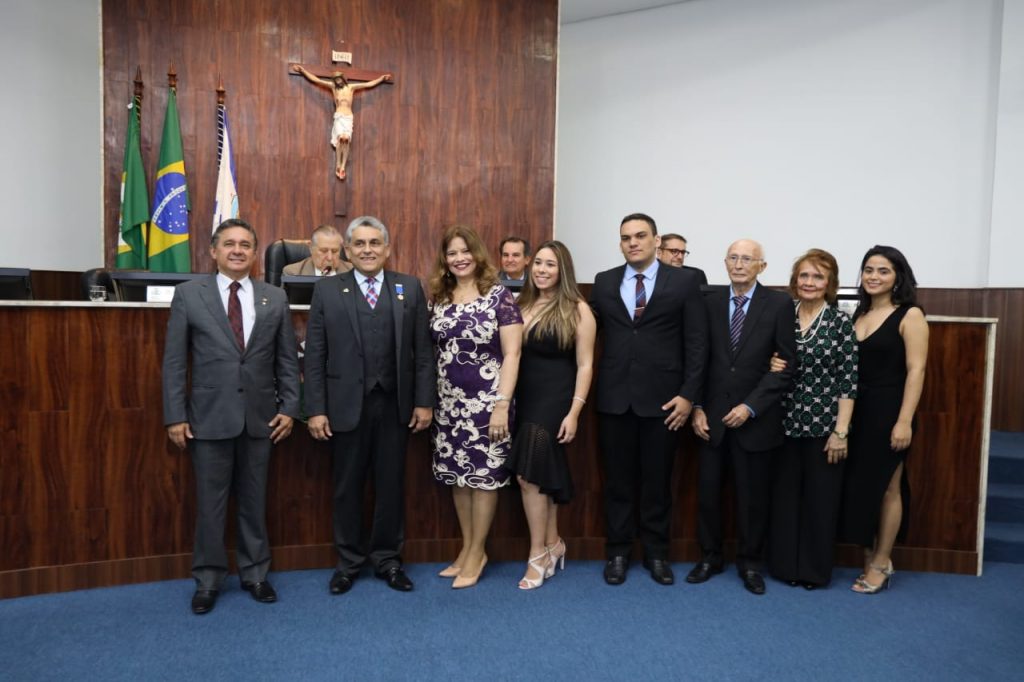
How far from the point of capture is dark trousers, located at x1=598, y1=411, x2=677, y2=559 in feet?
10.7

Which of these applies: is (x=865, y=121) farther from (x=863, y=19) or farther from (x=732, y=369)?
(x=732, y=369)

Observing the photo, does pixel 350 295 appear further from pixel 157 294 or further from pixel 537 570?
pixel 537 570

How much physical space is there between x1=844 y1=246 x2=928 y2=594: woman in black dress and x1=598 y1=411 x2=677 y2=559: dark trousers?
855mm

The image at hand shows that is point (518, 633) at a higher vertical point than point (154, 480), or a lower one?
lower

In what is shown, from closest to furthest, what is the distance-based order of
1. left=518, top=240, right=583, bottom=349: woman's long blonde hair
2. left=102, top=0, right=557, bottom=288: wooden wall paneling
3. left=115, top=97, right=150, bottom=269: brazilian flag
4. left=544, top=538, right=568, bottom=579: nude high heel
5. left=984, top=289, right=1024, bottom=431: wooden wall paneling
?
1. left=518, top=240, right=583, bottom=349: woman's long blonde hair
2. left=544, top=538, right=568, bottom=579: nude high heel
3. left=984, top=289, right=1024, bottom=431: wooden wall paneling
4. left=115, top=97, right=150, bottom=269: brazilian flag
5. left=102, top=0, right=557, bottom=288: wooden wall paneling

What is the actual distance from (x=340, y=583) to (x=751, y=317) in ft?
6.93

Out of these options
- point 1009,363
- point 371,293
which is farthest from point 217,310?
point 1009,363

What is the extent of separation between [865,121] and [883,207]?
0.72 meters

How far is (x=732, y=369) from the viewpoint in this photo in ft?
10.5

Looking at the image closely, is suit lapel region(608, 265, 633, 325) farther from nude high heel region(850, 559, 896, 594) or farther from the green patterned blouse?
nude high heel region(850, 559, 896, 594)

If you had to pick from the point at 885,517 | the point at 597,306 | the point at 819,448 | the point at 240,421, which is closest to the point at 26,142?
the point at 240,421

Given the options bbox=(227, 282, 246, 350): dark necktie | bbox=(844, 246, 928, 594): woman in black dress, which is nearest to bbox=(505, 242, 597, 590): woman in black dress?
bbox=(227, 282, 246, 350): dark necktie

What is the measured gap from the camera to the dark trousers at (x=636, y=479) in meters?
3.25

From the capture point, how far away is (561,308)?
3.13 metres
